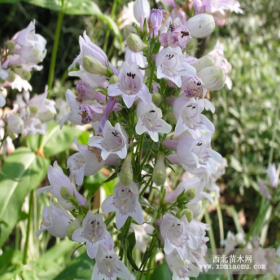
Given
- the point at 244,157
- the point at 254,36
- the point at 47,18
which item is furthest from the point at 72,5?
the point at 254,36

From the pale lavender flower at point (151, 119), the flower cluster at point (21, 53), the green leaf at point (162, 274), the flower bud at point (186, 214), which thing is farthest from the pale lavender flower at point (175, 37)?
the green leaf at point (162, 274)

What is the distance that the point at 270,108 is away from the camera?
7.32 ft

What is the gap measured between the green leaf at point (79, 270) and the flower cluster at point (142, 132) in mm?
240

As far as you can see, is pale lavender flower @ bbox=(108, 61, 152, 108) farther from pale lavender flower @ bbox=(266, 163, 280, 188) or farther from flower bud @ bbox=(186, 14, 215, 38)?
pale lavender flower @ bbox=(266, 163, 280, 188)

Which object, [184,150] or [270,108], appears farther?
[270,108]

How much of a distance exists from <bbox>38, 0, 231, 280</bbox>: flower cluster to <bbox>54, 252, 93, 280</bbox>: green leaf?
9.4 inches

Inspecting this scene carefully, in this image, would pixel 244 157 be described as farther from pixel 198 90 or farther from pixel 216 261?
pixel 198 90

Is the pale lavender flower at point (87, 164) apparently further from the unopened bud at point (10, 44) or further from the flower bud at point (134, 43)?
the unopened bud at point (10, 44)

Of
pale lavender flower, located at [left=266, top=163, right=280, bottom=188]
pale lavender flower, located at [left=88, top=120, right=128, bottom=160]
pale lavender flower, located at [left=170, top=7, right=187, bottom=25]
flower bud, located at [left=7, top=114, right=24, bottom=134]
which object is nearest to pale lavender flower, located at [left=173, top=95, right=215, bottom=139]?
pale lavender flower, located at [left=88, top=120, right=128, bottom=160]

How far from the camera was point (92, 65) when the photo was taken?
0.66m

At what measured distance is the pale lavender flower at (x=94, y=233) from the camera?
0.62m

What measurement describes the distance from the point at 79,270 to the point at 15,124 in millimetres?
469

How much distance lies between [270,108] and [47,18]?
1912 mm

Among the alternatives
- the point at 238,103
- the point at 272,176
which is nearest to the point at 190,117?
the point at 272,176
